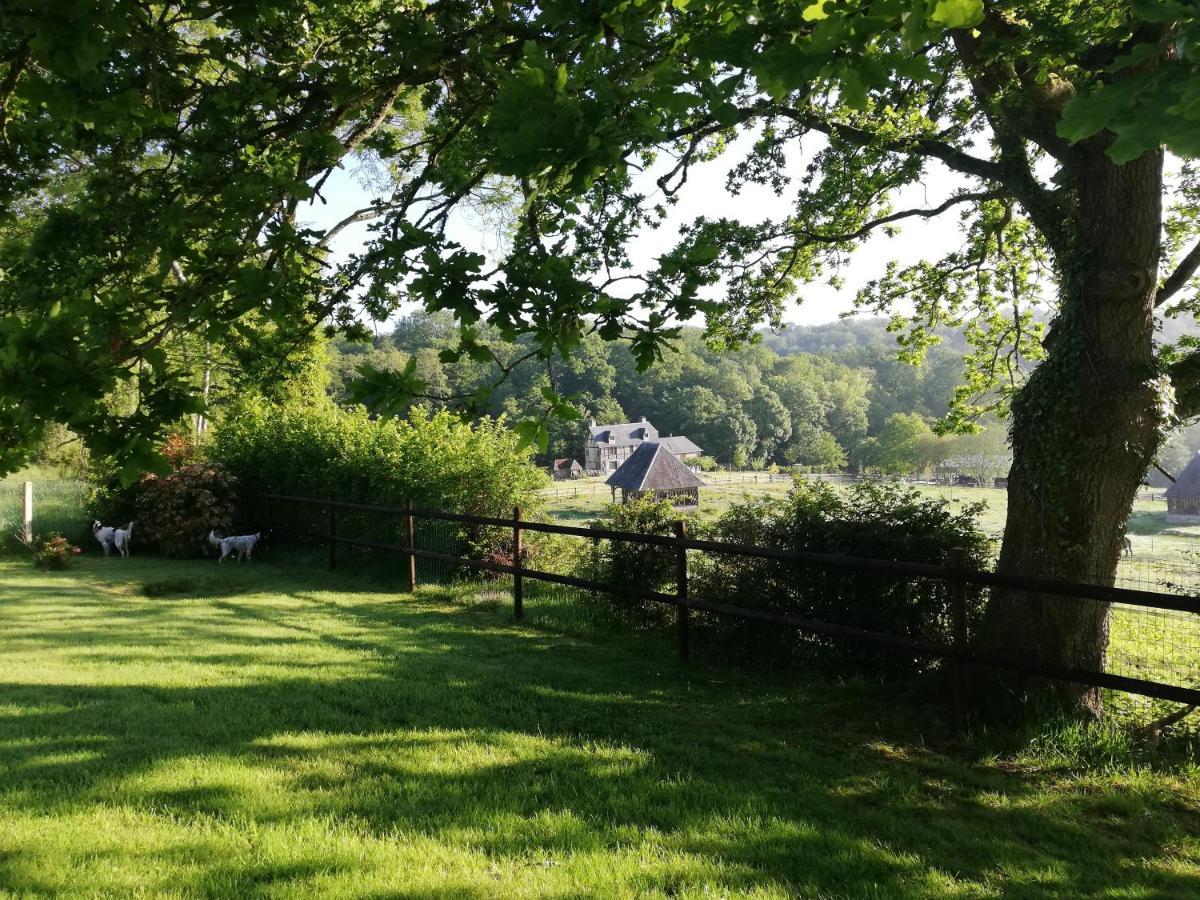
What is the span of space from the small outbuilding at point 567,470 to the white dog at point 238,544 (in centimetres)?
6217

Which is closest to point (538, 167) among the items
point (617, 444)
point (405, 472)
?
point (405, 472)

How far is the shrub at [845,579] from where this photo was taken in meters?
6.49

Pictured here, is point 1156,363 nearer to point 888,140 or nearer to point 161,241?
point 888,140

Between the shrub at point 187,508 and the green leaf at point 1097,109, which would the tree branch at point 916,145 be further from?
the shrub at point 187,508

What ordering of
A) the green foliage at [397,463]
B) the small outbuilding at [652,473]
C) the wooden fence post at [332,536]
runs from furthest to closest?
the small outbuilding at [652,473]
the wooden fence post at [332,536]
the green foliage at [397,463]

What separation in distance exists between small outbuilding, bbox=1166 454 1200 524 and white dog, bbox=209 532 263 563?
37734mm

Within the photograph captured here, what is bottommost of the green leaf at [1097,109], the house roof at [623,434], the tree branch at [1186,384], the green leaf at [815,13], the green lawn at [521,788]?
the green lawn at [521,788]

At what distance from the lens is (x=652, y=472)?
49.5m

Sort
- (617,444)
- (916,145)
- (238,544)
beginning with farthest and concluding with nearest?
1. (617,444)
2. (238,544)
3. (916,145)

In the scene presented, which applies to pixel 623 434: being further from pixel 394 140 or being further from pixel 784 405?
pixel 394 140

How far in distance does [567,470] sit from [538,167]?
282 ft

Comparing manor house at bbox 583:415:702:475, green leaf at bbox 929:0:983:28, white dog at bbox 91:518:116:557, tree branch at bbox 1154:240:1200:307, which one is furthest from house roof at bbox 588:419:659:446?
green leaf at bbox 929:0:983:28

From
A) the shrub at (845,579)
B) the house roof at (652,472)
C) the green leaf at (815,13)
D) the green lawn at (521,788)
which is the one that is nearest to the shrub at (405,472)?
the shrub at (845,579)

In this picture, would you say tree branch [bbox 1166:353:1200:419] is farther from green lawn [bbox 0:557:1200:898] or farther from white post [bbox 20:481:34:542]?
white post [bbox 20:481:34:542]
